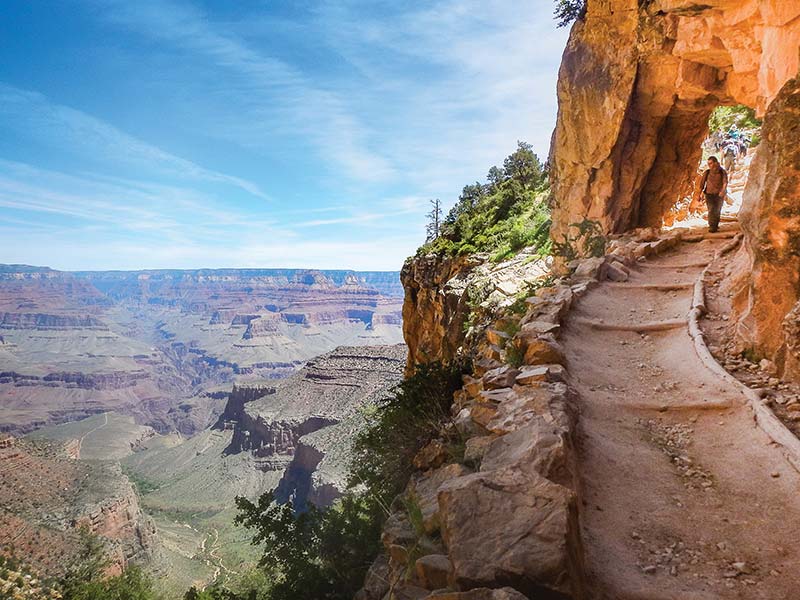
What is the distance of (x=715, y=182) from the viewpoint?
509 inches

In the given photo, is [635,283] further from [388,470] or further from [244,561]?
[244,561]

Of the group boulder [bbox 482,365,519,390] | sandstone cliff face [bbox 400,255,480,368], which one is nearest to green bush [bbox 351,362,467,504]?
boulder [bbox 482,365,519,390]

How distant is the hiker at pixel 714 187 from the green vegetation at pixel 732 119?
16257 mm

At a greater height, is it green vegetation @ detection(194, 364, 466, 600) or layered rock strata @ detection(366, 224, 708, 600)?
layered rock strata @ detection(366, 224, 708, 600)

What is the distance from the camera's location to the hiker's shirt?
1294 centimetres

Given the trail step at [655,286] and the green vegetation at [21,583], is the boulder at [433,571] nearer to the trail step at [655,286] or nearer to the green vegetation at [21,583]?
the trail step at [655,286]

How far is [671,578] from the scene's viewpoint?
3.05 m

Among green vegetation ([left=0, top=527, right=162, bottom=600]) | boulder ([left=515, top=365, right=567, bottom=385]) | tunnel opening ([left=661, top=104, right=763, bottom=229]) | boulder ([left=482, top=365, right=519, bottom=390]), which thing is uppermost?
tunnel opening ([left=661, top=104, right=763, bottom=229])

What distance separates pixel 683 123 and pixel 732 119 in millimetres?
12396

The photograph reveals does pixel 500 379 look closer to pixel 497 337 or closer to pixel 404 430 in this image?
pixel 404 430

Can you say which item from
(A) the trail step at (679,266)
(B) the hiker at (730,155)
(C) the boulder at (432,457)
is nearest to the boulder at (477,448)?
(C) the boulder at (432,457)

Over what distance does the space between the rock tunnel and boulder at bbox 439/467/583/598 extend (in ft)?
13.5

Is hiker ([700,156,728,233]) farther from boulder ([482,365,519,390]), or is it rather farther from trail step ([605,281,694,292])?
boulder ([482,365,519,390])

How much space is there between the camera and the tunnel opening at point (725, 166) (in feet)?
62.1
